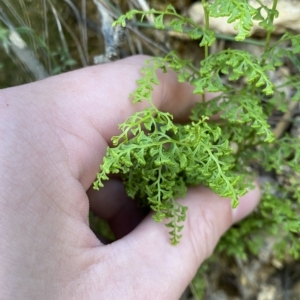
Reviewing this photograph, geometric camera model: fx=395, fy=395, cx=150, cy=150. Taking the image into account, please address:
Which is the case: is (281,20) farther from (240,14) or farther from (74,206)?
(74,206)

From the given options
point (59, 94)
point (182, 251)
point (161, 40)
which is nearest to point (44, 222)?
point (59, 94)

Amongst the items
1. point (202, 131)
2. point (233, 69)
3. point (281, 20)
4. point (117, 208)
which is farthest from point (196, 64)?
point (202, 131)

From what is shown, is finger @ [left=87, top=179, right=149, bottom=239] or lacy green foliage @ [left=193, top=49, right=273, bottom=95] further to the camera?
finger @ [left=87, top=179, right=149, bottom=239]

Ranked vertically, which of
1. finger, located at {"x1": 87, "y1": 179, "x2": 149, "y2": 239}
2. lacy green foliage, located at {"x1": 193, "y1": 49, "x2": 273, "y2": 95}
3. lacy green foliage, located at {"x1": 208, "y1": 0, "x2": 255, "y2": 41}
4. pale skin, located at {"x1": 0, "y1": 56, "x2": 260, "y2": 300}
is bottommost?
finger, located at {"x1": 87, "y1": 179, "x2": 149, "y2": 239}

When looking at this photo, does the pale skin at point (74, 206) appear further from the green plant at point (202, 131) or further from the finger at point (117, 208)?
the finger at point (117, 208)

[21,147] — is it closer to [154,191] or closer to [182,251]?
[154,191]

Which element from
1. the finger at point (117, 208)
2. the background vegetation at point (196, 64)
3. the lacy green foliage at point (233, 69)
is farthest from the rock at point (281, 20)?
the finger at point (117, 208)

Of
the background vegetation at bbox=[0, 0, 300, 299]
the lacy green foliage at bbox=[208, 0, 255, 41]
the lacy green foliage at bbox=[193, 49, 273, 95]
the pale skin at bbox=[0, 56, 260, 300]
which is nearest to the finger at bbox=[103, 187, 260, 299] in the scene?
the pale skin at bbox=[0, 56, 260, 300]

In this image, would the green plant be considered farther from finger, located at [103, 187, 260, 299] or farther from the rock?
the rock
